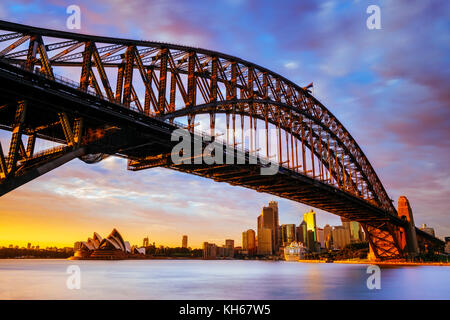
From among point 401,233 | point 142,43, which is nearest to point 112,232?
point 401,233

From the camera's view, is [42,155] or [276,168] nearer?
[42,155]

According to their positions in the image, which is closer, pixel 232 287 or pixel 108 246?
pixel 232 287

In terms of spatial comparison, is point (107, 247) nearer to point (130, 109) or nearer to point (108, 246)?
point (108, 246)

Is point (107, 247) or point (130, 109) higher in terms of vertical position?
point (130, 109)

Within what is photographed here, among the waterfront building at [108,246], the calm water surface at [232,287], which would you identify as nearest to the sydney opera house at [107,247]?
the waterfront building at [108,246]

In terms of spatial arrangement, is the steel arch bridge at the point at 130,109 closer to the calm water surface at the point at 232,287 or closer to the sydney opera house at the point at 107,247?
the calm water surface at the point at 232,287

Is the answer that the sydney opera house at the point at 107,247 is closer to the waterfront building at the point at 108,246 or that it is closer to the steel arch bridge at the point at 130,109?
the waterfront building at the point at 108,246

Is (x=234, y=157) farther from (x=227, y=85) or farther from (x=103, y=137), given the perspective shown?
(x=103, y=137)

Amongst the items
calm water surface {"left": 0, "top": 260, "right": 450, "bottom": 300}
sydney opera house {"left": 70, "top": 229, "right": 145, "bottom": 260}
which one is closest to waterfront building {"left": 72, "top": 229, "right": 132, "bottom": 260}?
sydney opera house {"left": 70, "top": 229, "right": 145, "bottom": 260}

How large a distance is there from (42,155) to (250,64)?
3261 centimetres

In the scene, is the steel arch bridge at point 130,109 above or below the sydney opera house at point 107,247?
above

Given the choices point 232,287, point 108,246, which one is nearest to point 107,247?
point 108,246

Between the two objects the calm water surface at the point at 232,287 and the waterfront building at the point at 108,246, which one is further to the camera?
the waterfront building at the point at 108,246
